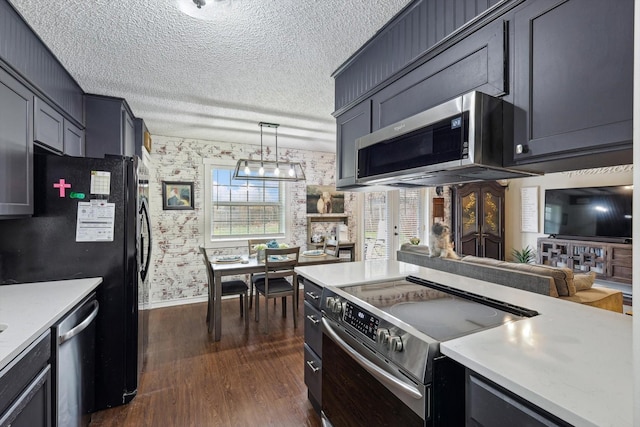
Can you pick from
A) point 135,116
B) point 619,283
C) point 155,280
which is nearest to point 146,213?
point 135,116

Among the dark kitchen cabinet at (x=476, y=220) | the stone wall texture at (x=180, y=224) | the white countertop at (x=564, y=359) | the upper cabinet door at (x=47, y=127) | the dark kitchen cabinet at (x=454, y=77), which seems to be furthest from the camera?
the dark kitchen cabinet at (x=476, y=220)

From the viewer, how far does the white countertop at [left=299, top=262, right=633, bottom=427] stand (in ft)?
2.38

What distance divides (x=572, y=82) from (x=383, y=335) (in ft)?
3.75

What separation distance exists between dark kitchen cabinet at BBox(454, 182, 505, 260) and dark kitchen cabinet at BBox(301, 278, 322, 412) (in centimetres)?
426

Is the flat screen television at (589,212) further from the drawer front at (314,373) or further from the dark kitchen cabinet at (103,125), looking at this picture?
the dark kitchen cabinet at (103,125)

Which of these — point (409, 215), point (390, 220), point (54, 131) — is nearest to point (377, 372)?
point (54, 131)

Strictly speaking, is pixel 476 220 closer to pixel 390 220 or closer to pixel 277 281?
pixel 390 220

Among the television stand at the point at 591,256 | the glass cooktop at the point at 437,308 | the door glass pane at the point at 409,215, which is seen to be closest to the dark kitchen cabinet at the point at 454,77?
the glass cooktop at the point at 437,308

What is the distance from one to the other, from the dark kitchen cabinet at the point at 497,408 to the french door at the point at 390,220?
4.58 m

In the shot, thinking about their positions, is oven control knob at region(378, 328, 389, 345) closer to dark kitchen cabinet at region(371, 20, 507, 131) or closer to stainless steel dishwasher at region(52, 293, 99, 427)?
dark kitchen cabinet at region(371, 20, 507, 131)

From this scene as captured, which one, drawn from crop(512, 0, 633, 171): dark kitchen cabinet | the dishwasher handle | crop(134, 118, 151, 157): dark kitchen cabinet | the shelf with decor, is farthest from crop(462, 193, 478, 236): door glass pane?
the dishwasher handle

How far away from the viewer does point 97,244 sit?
207 cm

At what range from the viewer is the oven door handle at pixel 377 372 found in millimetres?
1080

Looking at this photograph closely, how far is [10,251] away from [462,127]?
8.78 feet
